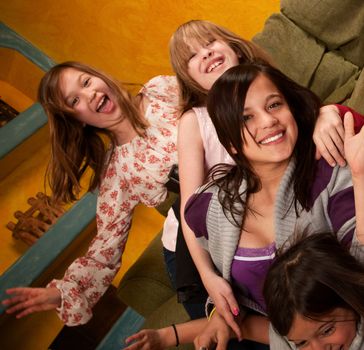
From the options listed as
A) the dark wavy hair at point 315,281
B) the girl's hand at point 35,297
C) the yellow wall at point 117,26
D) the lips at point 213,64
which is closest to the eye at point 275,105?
the dark wavy hair at point 315,281

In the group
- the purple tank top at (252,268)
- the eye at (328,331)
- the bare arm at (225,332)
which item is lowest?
the bare arm at (225,332)

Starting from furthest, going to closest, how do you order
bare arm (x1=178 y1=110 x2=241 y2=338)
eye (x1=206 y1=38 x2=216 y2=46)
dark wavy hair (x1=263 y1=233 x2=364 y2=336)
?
eye (x1=206 y1=38 x2=216 y2=46)
bare arm (x1=178 y1=110 x2=241 y2=338)
dark wavy hair (x1=263 y1=233 x2=364 y2=336)

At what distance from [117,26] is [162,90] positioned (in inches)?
40.9

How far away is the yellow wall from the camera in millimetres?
2293

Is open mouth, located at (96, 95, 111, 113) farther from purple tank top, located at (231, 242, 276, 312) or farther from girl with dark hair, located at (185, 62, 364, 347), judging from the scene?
purple tank top, located at (231, 242, 276, 312)

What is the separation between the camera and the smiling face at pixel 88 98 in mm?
1456

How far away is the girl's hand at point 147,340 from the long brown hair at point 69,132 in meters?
0.54

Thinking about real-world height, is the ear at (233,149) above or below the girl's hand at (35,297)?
above

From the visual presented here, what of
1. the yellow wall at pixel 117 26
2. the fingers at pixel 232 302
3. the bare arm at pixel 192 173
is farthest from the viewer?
the yellow wall at pixel 117 26

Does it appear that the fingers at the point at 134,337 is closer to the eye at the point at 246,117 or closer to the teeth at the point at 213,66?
the eye at the point at 246,117

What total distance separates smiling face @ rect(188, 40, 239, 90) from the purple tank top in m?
0.54

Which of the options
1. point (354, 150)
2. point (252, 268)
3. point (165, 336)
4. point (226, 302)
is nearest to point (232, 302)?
point (226, 302)

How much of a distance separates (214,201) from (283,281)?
299 mm

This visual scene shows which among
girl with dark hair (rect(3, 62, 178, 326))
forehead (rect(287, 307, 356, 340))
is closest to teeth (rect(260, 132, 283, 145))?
forehead (rect(287, 307, 356, 340))
